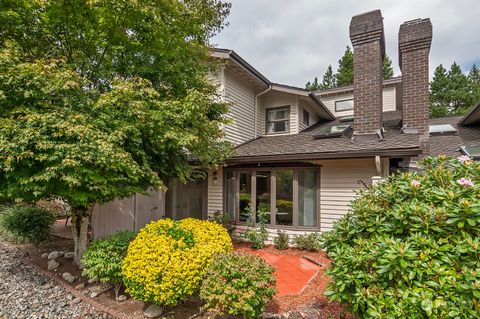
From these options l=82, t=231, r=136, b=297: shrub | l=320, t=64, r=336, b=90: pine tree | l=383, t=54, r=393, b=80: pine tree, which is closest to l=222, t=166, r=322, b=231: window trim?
l=82, t=231, r=136, b=297: shrub

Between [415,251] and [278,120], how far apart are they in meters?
9.41

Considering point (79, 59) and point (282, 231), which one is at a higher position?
point (79, 59)

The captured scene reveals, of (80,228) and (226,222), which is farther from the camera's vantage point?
(226,222)

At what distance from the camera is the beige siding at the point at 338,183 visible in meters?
7.26

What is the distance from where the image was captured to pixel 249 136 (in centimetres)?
1115

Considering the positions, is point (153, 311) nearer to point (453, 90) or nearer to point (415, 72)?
point (415, 72)

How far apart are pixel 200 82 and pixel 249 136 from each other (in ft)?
13.3

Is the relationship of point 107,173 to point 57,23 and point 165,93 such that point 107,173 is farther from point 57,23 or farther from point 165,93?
point 57,23

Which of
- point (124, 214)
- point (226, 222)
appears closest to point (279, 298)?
point (226, 222)

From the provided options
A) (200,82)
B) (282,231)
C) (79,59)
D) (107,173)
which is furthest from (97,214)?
(282,231)

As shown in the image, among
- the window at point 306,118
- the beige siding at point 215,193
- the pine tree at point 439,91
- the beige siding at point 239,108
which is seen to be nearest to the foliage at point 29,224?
the beige siding at point 215,193

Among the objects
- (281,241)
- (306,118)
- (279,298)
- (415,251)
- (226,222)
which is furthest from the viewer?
(306,118)

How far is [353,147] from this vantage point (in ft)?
23.4

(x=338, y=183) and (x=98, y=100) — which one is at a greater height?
(x=98, y=100)
